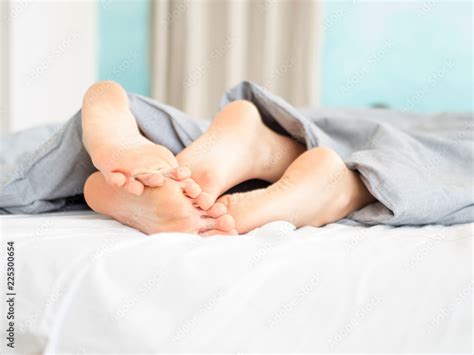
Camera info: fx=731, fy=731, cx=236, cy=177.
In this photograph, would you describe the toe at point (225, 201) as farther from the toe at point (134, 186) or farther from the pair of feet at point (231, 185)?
the toe at point (134, 186)

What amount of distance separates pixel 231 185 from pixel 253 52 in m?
2.29

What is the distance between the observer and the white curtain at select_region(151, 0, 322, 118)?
3.14m

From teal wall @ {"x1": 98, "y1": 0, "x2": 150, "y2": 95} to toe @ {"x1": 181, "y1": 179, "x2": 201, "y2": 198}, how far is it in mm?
2717

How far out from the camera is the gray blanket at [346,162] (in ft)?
3.38

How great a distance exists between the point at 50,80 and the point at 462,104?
5.86ft

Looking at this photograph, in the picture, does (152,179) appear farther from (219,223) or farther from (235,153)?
(235,153)

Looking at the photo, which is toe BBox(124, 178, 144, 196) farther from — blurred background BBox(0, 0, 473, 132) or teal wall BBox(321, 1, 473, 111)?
teal wall BBox(321, 1, 473, 111)

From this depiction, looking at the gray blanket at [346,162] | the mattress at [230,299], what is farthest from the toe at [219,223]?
the gray blanket at [346,162]

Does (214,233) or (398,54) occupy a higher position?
(214,233)

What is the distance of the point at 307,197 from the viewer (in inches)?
39.3

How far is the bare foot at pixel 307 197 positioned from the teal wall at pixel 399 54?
2.16 metres

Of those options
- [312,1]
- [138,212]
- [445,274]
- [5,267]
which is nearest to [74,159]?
[138,212]

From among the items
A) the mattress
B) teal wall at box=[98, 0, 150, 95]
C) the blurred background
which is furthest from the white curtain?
the mattress

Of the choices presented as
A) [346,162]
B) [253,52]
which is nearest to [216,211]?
[346,162]
